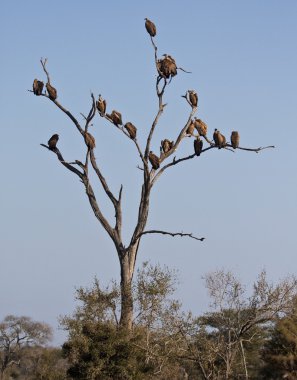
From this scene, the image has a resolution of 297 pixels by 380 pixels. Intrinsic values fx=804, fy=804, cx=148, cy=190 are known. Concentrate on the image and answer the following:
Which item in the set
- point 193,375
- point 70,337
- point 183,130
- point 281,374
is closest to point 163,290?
point 70,337

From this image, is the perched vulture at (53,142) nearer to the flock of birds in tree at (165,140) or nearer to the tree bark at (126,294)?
the flock of birds in tree at (165,140)

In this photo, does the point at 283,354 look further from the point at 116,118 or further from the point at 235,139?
the point at 116,118

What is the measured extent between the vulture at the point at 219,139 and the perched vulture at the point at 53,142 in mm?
3608

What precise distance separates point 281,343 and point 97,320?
50.1 ft

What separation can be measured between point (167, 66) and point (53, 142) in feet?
10.3

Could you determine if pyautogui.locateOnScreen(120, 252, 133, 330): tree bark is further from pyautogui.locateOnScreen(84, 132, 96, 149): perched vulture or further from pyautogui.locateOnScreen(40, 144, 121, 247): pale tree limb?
pyautogui.locateOnScreen(84, 132, 96, 149): perched vulture

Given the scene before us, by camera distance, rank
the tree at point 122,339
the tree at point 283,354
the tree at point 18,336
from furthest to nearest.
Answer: the tree at point 18,336 → the tree at point 283,354 → the tree at point 122,339

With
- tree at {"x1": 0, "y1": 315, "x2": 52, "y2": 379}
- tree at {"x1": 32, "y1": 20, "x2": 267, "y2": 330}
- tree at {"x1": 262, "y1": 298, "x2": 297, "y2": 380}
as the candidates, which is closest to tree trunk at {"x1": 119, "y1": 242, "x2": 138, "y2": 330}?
tree at {"x1": 32, "y1": 20, "x2": 267, "y2": 330}

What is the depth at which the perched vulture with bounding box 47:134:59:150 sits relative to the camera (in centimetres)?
1842

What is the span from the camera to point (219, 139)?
18109 millimetres

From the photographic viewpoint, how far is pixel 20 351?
212ft

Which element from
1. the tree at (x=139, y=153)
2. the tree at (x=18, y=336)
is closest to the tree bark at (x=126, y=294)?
the tree at (x=139, y=153)

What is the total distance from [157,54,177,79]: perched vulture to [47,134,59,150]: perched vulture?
112 inches

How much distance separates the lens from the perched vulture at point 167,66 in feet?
60.4
